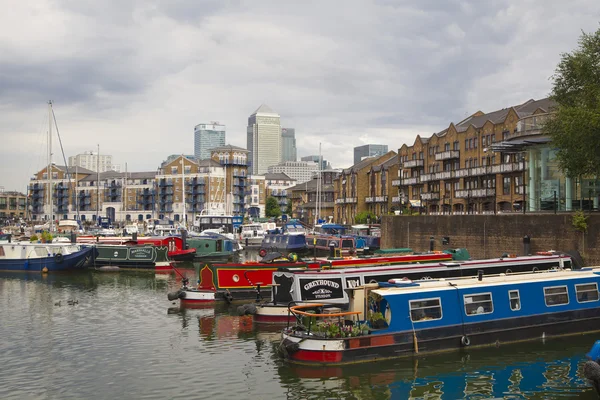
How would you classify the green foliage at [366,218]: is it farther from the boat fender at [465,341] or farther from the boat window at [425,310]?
the boat window at [425,310]

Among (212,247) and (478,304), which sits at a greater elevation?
(212,247)

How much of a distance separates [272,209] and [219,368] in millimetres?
121763

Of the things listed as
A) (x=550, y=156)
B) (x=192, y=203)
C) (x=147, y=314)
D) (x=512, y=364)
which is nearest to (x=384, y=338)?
(x=512, y=364)

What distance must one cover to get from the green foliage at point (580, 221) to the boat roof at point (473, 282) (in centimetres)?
1039

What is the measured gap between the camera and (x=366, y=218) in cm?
9050

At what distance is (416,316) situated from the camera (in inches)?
816

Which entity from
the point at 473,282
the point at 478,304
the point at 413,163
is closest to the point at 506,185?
the point at 413,163

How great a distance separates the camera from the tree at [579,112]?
107ft

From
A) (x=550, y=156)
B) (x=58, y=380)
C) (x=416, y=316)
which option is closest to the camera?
(x=58, y=380)

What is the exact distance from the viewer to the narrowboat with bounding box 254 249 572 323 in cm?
2505

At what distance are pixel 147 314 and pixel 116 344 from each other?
696 centimetres

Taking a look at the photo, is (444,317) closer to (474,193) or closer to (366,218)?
(474,193)

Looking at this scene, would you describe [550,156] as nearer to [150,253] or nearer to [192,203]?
[150,253]

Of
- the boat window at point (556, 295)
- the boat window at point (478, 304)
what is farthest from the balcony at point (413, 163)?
A: the boat window at point (478, 304)
